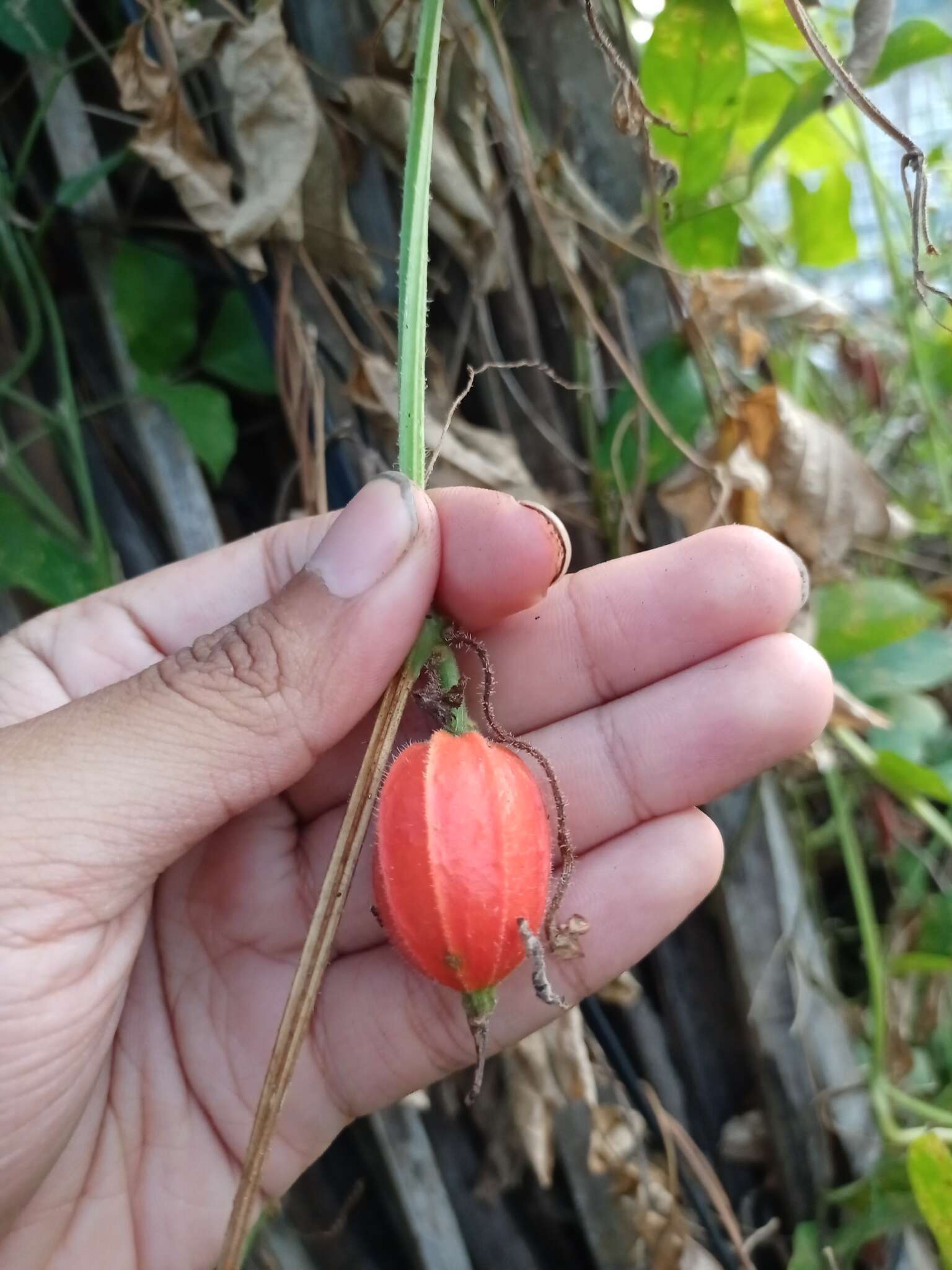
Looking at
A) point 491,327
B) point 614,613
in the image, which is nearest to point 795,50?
point 491,327

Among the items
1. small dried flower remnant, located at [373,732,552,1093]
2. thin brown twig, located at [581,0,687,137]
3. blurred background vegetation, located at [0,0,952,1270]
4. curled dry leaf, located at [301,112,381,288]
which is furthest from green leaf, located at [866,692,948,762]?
curled dry leaf, located at [301,112,381,288]

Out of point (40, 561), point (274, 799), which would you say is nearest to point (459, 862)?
point (274, 799)

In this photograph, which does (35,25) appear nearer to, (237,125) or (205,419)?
(237,125)

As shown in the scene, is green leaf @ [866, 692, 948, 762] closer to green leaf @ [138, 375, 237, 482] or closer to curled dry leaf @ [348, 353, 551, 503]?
curled dry leaf @ [348, 353, 551, 503]

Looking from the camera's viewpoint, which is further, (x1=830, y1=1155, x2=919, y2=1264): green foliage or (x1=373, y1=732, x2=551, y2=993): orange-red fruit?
(x1=830, y1=1155, x2=919, y2=1264): green foliage

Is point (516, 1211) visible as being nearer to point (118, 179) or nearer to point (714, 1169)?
point (714, 1169)

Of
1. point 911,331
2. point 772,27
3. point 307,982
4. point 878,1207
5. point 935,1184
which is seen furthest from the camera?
point 911,331

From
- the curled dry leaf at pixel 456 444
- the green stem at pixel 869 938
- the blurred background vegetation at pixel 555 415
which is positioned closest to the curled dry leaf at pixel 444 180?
the blurred background vegetation at pixel 555 415
